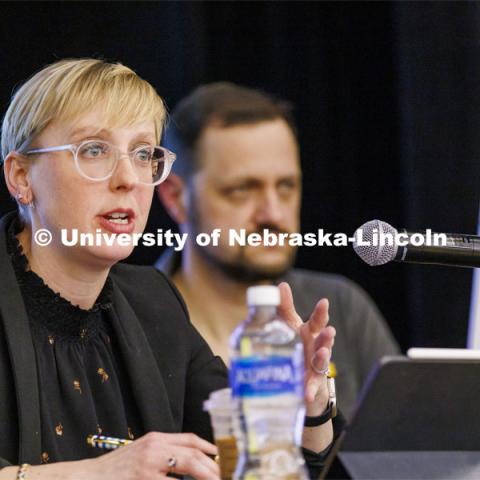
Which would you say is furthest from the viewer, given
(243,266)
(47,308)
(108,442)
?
(243,266)

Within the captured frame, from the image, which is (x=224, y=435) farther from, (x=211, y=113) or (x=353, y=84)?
(x=353, y=84)

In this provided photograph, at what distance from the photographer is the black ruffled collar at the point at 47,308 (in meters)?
1.78

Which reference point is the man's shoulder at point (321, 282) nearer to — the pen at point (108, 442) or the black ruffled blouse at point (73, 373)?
the black ruffled blouse at point (73, 373)

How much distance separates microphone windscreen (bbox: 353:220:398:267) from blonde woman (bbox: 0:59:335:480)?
571 millimetres

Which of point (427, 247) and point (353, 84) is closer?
point (427, 247)

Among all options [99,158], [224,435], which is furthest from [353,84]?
[224,435]

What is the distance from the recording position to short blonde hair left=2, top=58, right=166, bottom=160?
1816 millimetres

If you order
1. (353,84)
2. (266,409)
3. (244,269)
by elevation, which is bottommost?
(266,409)

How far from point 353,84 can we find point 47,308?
47.3 inches

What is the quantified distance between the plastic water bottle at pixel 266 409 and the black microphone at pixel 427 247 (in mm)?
208

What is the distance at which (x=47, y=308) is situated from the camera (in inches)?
70.3

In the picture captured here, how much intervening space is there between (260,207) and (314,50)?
494 millimetres

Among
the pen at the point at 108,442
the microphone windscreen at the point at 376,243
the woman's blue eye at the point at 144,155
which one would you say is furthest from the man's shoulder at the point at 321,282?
the microphone windscreen at the point at 376,243

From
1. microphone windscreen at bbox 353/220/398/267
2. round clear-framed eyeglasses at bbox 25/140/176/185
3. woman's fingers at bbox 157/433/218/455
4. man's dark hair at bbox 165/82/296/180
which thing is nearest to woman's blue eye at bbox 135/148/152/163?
round clear-framed eyeglasses at bbox 25/140/176/185
